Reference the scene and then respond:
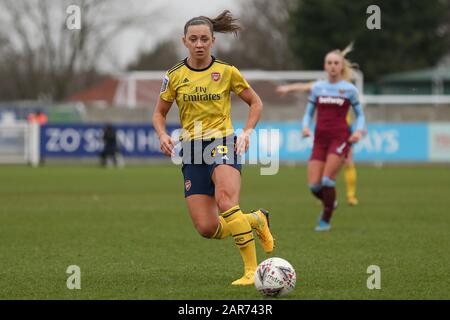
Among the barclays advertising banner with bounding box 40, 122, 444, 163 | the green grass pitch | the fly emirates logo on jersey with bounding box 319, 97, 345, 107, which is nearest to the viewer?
the green grass pitch

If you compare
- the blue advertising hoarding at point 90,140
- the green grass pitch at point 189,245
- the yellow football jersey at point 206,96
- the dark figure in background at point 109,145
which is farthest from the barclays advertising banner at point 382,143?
the yellow football jersey at point 206,96

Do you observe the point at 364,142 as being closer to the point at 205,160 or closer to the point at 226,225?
the point at 226,225

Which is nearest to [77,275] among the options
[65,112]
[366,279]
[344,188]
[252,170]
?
[366,279]

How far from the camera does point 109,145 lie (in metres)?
35.3

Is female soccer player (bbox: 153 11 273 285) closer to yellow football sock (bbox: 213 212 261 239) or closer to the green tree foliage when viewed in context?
yellow football sock (bbox: 213 212 261 239)

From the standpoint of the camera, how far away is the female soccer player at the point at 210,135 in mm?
8695

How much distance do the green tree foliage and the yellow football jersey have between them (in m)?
50.2

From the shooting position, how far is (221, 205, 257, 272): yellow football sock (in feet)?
28.5

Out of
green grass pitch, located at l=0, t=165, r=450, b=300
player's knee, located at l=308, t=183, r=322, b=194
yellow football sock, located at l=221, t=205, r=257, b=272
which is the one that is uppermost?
player's knee, located at l=308, t=183, r=322, b=194

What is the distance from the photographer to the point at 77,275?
896cm

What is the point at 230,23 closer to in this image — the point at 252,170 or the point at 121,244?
the point at 121,244

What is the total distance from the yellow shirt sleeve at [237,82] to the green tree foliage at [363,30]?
164ft

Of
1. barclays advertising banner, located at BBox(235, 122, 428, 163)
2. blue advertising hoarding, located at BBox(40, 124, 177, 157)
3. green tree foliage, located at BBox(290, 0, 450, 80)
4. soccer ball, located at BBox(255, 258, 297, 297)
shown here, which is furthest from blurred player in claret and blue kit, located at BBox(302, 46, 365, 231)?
green tree foliage, located at BBox(290, 0, 450, 80)

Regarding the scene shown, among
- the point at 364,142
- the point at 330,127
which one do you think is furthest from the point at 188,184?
the point at 364,142
